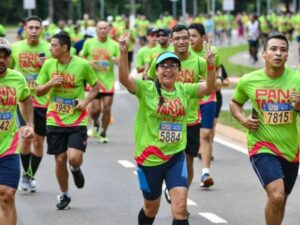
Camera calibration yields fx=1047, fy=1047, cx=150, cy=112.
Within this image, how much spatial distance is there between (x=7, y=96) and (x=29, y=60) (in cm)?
454

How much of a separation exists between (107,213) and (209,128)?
2406mm

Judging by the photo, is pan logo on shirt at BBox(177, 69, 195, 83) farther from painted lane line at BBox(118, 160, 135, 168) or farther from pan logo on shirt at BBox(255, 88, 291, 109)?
painted lane line at BBox(118, 160, 135, 168)

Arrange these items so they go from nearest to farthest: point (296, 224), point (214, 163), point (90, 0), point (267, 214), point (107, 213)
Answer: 1. point (267, 214)
2. point (296, 224)
3. point (107, 213)
4. point (214, 163)
5. point (90, 0)

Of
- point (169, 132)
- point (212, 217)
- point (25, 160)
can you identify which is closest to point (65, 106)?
point (25, 160)

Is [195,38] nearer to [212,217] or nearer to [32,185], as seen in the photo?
[212,217]

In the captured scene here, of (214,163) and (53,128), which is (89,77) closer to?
(53,128)

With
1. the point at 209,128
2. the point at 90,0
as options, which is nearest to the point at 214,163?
the point at 209,128

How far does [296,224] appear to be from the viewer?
10633mm

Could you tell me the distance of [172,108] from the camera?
9.11 meters

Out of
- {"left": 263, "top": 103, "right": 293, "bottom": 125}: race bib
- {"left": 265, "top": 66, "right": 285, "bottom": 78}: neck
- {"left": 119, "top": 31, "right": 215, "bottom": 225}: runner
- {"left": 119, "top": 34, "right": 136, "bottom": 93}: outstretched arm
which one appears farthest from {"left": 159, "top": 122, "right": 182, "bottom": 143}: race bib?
{"left": 265, "top": 66, "right": 285, "bottom": 78}: neck

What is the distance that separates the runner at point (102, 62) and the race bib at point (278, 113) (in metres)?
9.54

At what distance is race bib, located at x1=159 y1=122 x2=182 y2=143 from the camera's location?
9.12m

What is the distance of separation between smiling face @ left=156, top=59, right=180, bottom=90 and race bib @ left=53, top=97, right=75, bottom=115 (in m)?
2.93

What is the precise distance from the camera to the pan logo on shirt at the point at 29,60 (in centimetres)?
1350
